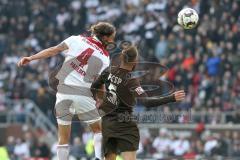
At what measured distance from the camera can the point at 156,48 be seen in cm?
2728

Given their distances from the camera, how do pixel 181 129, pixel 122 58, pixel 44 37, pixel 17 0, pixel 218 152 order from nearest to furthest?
1. pixel 122 58
2. pixel 218 152
3. pixel 181 129
4. pixel 44 37
5. pixel 17 0

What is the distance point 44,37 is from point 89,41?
19.0 m

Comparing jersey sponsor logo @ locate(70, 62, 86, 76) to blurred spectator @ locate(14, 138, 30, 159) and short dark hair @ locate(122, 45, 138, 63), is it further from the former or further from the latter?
blurred spectator @ locate(14, 138, 30, 159)

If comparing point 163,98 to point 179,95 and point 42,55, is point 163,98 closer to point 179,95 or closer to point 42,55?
point 179,95

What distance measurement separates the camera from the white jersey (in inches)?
485

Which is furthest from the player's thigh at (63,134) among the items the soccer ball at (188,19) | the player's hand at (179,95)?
the soccer ball at (188,19)

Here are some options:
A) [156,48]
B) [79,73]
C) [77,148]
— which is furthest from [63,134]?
[156,48]

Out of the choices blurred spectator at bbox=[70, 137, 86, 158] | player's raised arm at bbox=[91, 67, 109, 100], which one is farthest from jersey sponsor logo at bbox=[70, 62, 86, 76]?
blurred spectator at bbox=[70, 137, 86, 158]

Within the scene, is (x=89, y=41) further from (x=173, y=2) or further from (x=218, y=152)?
(x=173, y=2)

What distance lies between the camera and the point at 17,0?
33.5 m

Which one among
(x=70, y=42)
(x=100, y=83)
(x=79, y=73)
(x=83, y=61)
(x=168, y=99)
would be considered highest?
(x=70, y=42)

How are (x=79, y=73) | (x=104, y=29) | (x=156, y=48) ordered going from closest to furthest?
(x=104, y=29)
(x=79, y=73)
(x=156, y=48)

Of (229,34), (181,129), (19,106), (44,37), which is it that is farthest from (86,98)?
(44,37)

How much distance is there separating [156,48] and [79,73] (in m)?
15.0
